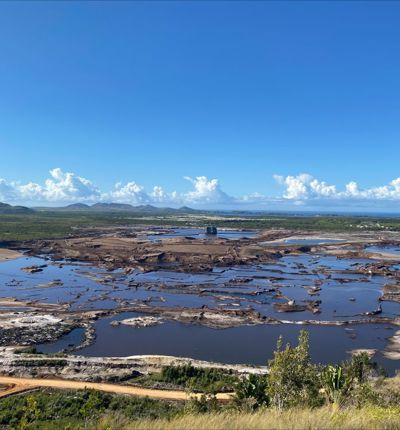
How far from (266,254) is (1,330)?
70.5 meters

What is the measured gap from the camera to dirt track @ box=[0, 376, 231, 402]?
2648 cm

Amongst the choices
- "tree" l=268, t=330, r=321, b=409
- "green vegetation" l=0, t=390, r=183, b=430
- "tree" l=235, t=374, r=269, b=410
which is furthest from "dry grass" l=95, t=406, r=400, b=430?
"green vegetation" l=0, t=390, r=183, b=430

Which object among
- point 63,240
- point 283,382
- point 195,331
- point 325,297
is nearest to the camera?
point 283,382

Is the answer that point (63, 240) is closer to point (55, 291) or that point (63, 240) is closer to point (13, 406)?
point (55, 291)

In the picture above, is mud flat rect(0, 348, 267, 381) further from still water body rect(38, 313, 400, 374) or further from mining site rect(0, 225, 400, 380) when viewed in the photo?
still water body rect(38, 313, 400, 374)

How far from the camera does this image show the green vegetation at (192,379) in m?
27.5

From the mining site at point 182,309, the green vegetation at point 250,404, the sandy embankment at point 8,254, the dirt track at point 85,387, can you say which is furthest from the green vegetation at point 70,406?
the sandy embankment at point 8,254

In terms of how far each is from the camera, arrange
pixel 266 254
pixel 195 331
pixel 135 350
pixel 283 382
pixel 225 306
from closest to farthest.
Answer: pixel 283 382
pixel 135 350
pixel 195 331
pixel 225 306
pixel 266 254

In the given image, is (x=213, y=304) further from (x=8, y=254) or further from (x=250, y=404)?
(x=8, y=254)

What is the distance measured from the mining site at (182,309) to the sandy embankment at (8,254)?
22cm

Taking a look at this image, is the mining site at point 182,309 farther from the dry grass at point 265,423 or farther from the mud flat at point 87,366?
the dry grass at point 265,423

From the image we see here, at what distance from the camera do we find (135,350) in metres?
38.9

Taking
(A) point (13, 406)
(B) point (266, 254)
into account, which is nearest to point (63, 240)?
(B) point (266, 254)

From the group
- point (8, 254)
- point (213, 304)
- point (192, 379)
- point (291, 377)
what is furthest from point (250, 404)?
point (8, 254)
